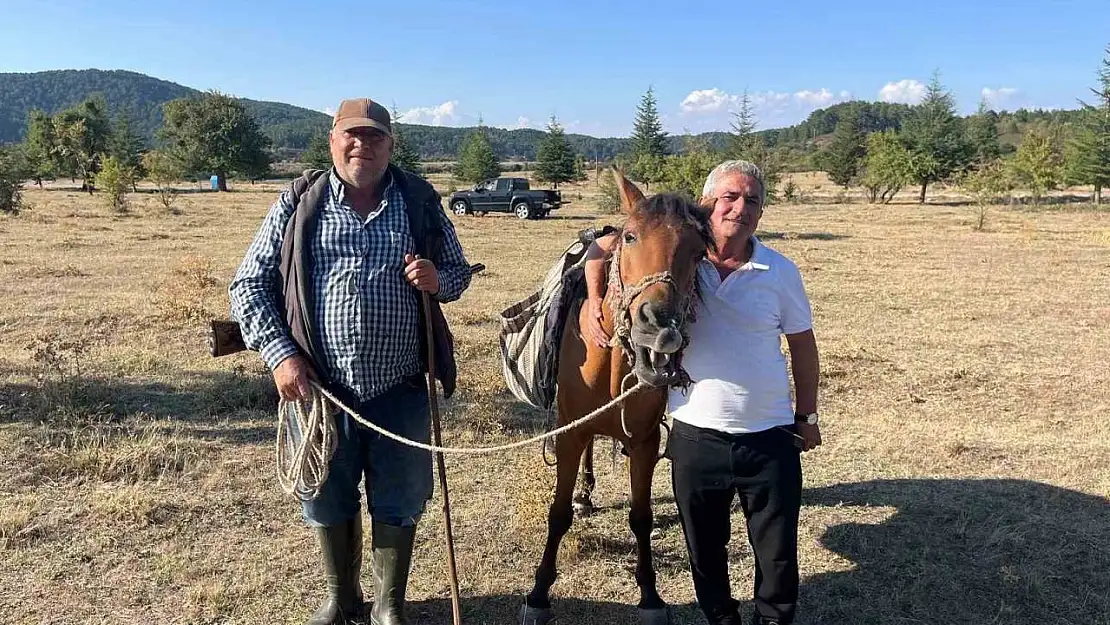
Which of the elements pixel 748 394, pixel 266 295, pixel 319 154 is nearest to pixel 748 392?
pixel 748 394

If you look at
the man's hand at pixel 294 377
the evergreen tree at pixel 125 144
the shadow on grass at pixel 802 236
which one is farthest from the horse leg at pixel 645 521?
the evergreen tree at pixel 125 144

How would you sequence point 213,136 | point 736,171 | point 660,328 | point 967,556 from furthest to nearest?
point 213,136 < point 967,556 < point 736,171 < point 660,328

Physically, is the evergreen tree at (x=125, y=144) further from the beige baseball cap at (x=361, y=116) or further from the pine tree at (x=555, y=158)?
the beige baseball cap at (x=361, y=116)

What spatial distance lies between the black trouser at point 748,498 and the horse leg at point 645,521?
0.52m

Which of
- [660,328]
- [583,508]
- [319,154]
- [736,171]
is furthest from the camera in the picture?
[319,154]

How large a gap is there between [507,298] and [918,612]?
792cm

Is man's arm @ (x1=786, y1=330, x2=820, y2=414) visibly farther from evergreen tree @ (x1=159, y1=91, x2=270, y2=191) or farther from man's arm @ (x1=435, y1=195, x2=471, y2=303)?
evergreen tree @ (x1=159, y1=91, x2=270, y2=191)

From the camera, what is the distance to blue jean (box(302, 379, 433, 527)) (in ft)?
9.24

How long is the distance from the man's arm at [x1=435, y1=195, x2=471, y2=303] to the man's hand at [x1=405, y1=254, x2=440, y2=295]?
0.14 meters

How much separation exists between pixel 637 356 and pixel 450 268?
983 mm

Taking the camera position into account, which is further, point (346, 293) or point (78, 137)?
point (78, 137)

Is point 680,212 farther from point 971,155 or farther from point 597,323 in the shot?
point 971,155

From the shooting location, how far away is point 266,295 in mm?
2693

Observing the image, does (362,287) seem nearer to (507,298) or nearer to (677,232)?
(677,232)
